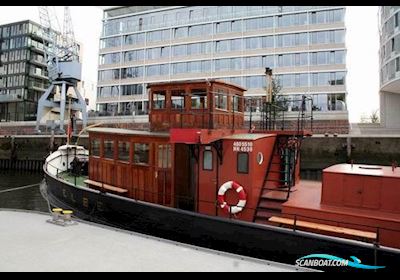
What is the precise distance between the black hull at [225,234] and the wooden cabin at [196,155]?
1.71 feet

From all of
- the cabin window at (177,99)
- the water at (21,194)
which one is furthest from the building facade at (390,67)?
the water at (21,194)

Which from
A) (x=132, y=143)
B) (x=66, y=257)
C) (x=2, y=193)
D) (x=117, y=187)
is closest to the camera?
(x=66, y=257)

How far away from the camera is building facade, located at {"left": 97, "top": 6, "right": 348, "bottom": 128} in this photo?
46.2m

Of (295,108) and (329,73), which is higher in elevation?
(329,73)

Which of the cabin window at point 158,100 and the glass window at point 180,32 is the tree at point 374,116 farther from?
the cabin window at point 158,100

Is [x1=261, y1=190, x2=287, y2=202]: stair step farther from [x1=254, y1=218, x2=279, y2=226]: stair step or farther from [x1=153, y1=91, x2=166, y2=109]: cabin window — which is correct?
[x1=153, y1=91, x2=166, y2=109]: cabin window

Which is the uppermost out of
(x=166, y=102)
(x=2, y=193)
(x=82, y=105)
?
(x=82, y=105)

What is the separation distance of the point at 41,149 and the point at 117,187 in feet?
86.3

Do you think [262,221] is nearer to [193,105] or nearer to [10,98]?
[193,105]

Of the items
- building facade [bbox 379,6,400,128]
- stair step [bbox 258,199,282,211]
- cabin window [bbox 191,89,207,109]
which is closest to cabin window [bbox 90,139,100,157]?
cabin window [bbox 191,89,207,109]

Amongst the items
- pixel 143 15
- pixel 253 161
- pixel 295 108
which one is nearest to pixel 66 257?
pixel 253 161

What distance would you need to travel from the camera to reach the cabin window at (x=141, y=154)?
10.5 metres

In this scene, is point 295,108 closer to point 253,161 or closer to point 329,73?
point 329,73

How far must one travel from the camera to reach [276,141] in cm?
1019
